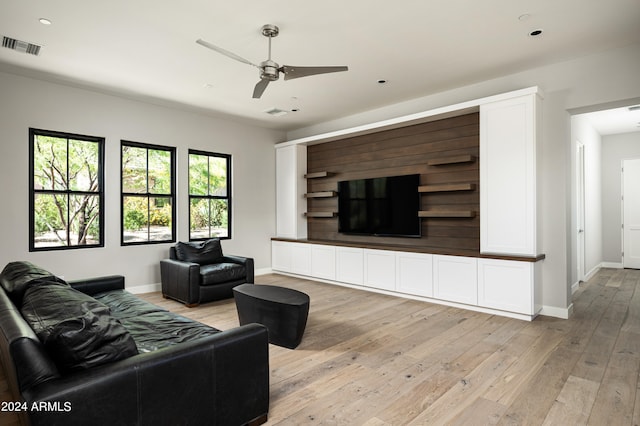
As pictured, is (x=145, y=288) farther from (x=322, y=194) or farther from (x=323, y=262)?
(x=322, y=194)

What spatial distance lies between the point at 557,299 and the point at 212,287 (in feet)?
14.2

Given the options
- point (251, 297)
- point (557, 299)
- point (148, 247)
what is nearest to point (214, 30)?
point (251, 297)

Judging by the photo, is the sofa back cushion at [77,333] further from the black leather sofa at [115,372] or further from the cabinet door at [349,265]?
the cabinet door at [349,265]

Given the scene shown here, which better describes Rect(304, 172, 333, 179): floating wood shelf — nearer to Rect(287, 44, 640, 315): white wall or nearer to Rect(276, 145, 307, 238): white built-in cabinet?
Rect(276, 145, 307, 238): white built-in cabinet

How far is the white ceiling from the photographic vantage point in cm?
307

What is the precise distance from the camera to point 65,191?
16.0 ft

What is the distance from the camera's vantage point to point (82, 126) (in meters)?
4.99

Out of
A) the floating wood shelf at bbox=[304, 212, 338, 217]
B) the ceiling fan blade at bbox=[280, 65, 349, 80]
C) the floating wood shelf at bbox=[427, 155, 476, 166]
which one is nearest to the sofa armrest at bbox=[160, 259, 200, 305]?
the floating wood shelf at bbox=[304, 212, 338, 217]

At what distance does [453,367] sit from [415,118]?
3.50 meters

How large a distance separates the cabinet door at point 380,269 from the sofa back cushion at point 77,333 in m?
4.06

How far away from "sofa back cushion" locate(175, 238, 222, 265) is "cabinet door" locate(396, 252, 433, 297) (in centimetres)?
279

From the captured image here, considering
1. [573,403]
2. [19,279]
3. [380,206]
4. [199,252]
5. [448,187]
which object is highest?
[448,187]

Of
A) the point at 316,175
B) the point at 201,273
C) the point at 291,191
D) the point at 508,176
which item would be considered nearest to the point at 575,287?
the point at 508,176

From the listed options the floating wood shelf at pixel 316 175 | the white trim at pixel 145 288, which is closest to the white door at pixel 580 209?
the floating wood shelf at pixel 316 175
